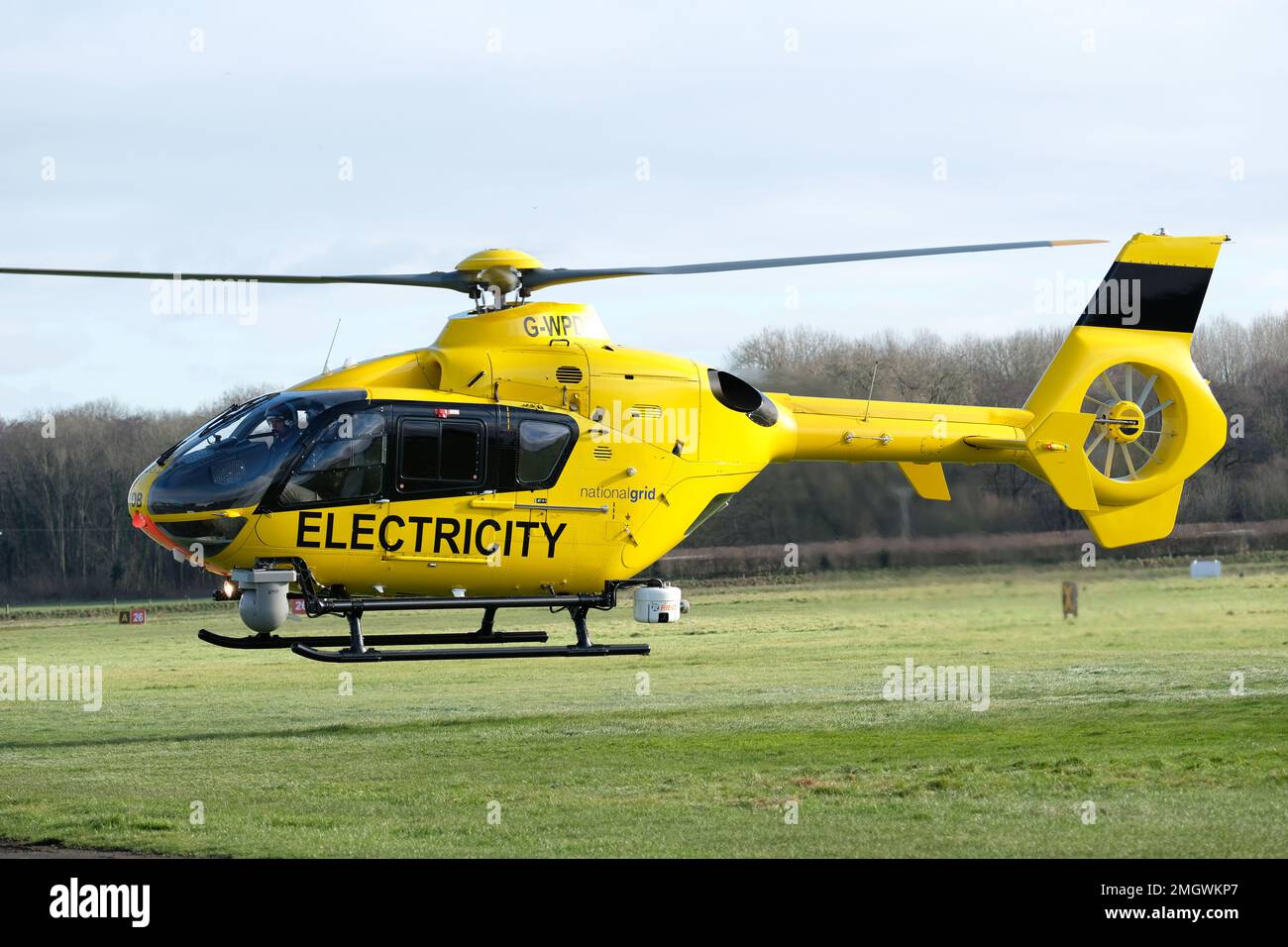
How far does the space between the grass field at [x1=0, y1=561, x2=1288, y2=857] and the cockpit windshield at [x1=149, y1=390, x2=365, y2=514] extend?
11.2 ft

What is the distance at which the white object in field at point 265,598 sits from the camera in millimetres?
16375

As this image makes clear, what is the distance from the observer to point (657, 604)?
1805 centimetres

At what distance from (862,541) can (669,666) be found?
12.1m

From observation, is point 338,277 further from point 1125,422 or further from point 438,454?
point 1125,422

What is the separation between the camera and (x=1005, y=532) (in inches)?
958

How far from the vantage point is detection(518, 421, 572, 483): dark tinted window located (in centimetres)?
1750

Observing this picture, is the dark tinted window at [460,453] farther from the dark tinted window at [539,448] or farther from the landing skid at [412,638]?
the landing skid at [412,638]

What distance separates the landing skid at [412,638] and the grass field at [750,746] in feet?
5.55

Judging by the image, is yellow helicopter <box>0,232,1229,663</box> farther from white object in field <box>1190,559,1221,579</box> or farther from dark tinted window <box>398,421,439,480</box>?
white object in field <box>1190,559,1221,579</box>

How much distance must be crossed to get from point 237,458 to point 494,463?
274cm

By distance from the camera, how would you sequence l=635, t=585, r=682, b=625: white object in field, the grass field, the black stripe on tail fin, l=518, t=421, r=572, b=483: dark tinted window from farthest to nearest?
the black stripe on tail fin → l=635, t=585, r=682, b=625: white object in field → l=518, t=421, r=572, b=483: dark tinted window → the grass field

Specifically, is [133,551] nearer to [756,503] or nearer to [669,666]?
[669,666]

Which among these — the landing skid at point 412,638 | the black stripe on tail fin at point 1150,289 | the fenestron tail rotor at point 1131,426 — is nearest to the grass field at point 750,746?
the landing skid at point 412,638

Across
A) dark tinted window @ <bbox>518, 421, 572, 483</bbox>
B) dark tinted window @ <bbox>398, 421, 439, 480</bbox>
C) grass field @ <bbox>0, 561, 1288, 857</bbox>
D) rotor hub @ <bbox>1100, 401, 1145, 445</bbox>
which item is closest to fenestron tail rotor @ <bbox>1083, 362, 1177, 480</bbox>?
rotor hub @ <bbox>1100, 401, 1145, 445</bbox>
